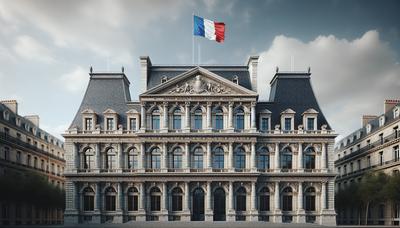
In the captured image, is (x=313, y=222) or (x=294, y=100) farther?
(x=294, y=100)

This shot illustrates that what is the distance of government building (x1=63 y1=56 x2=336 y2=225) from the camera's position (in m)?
46.8

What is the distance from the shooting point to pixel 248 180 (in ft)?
153

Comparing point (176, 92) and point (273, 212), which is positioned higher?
point (176, 92)

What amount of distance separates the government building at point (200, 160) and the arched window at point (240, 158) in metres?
0.13

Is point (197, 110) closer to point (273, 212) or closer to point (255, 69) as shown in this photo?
point (255, 69)

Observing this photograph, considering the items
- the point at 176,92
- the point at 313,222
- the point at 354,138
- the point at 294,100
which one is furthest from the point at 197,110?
the point at 354,138

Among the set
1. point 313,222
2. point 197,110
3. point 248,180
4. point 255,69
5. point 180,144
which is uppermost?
point 255,69

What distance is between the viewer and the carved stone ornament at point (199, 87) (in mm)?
47969

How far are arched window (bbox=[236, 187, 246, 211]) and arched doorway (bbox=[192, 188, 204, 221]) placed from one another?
4.53 m

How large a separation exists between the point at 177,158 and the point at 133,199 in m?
7.78

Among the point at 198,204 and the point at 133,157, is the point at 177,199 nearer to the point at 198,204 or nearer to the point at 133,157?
the point at 198,204

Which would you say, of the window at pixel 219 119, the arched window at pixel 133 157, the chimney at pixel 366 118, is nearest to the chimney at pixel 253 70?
the window at pixel 219 119

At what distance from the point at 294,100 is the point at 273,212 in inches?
608

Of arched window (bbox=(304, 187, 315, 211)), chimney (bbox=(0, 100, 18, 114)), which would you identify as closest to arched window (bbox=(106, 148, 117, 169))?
chimney (bbox=(0, 100, 18, 114))
